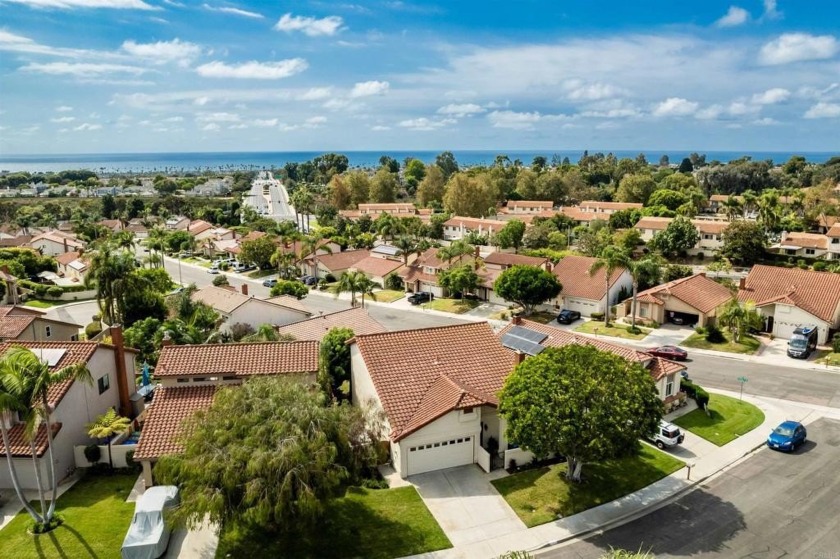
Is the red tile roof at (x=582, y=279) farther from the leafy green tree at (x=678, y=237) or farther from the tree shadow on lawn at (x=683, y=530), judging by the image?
the tree shadow on lawn at (x=683, y=530)

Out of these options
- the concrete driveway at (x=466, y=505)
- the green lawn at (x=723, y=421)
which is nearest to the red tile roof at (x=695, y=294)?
the green lawn at (x=723, y=421)

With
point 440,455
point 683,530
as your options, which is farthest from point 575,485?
point 440,455

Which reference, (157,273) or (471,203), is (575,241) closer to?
(471,203)

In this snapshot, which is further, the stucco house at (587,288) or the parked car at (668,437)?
the stucco house at (587,288)

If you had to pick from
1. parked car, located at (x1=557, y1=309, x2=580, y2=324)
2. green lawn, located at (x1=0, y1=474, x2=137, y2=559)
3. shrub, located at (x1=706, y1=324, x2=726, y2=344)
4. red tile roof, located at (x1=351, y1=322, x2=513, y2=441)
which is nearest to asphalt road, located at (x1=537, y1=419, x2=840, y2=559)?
red tile roof, located at (x1=351, y1=322, x2=513, y2=441)

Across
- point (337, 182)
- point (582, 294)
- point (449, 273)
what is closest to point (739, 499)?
point (582, 294)

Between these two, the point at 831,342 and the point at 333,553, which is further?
the point at 831,342

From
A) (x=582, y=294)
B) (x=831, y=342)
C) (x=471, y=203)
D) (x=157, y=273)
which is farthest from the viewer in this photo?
(x=471, y=203)

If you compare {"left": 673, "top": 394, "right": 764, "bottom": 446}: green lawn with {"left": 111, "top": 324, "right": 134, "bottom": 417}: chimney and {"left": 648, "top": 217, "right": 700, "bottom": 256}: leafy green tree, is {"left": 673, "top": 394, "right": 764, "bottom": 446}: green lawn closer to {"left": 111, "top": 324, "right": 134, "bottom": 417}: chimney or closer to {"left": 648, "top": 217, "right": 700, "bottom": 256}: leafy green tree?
{"left": 111, "top": 324, "right": 134, "bottom": 417}: chimney
